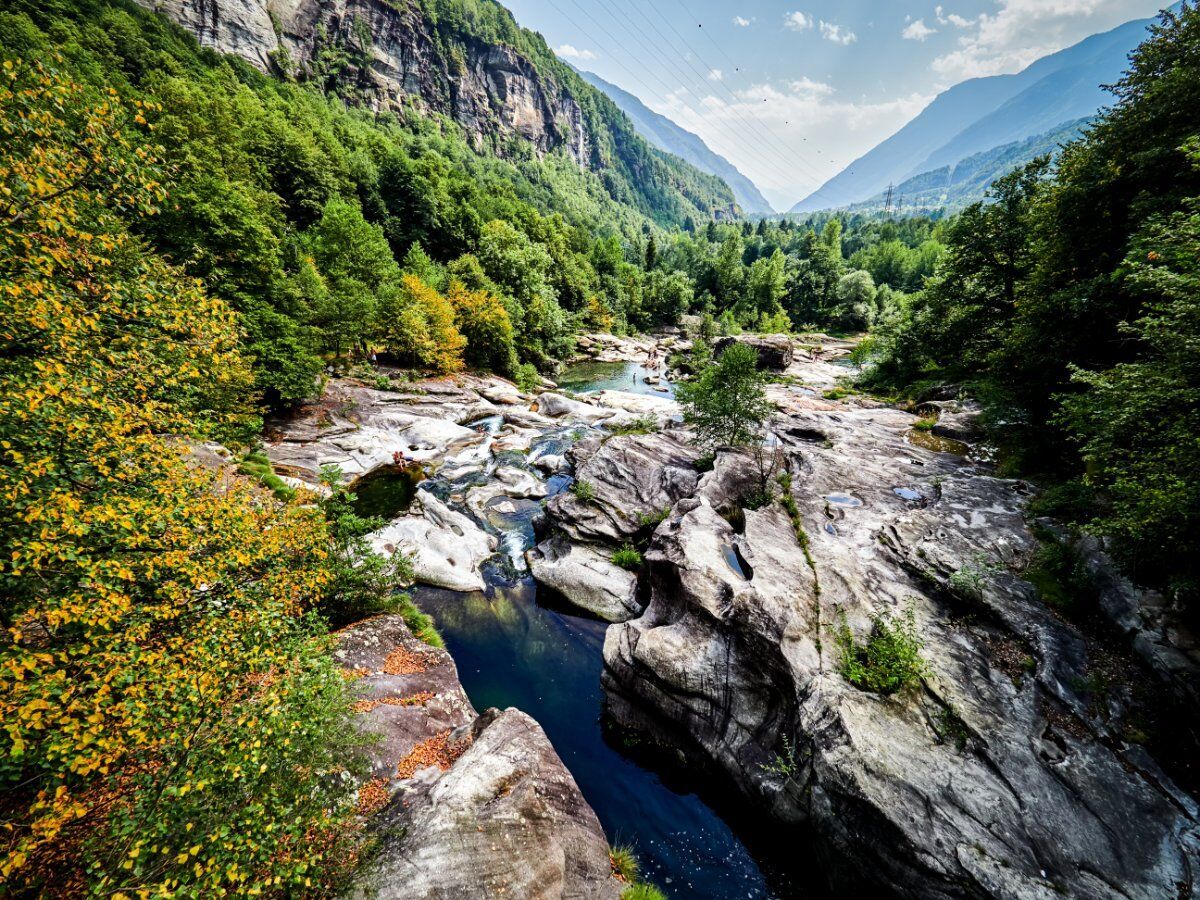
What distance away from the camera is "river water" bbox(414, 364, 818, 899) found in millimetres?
10961

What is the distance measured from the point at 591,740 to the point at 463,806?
5842mm

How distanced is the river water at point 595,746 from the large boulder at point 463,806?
1.97 metres

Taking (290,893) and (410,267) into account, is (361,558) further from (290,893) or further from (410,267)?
(410,267)

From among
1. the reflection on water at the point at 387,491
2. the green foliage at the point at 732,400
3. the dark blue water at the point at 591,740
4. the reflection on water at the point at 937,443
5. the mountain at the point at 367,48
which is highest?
the mountain at the point at 367,48

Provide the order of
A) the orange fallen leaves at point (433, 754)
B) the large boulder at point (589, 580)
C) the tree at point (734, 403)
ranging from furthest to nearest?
the tree at point (734, 403) < the large boulder at point (589, 580) < the orange fallen leaves at point (433, 754)

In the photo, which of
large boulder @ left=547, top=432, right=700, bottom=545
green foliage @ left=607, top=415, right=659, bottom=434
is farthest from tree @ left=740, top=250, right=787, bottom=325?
large boulder @ left=547, top=432, right=700, bottom=545

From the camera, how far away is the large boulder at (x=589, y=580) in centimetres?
1838

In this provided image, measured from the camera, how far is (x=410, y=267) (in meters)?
52.8

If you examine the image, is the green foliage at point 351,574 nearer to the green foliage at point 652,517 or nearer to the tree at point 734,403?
the green foliage at point 652,517

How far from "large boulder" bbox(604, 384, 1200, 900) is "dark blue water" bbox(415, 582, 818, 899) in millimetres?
1172

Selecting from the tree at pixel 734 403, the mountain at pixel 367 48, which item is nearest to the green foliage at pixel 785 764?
the tree at pixel 734 403

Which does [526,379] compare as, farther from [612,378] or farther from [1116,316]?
[1116,316]

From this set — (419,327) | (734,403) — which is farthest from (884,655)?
(419,327)

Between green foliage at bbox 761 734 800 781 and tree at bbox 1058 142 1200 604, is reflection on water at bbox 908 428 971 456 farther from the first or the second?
green foliage at bbox 761 734 800 781
